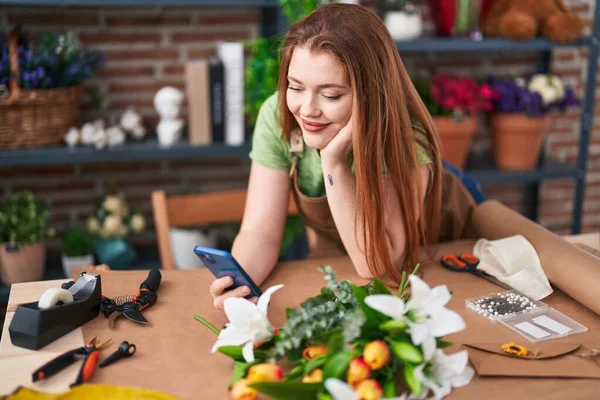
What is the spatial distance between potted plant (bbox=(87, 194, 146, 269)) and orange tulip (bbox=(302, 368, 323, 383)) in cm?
182

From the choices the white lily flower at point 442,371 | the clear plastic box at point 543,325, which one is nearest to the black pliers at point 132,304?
the white lily flower at point 442,371

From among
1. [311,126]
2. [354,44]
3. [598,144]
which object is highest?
[354,44]

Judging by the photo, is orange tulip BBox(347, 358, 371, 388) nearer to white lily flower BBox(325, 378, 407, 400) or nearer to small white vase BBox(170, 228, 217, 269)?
white lily flower BBox(325, 378, 407, 400)

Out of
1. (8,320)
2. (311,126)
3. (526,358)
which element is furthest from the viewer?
(311,126)

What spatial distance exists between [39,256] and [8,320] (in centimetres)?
143

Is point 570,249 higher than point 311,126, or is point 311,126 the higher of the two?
point 311,126

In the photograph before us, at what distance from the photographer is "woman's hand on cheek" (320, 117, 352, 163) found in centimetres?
132

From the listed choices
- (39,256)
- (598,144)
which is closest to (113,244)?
(39,256)

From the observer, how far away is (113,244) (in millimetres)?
2643

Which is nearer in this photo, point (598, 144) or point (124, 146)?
point (124, 146)

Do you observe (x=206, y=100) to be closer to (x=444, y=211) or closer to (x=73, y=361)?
(x=444, y=211)

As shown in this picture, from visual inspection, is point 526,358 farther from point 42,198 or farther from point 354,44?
point 42,198

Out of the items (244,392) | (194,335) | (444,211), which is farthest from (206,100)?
(244,392)

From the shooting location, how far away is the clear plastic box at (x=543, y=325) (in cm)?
115
